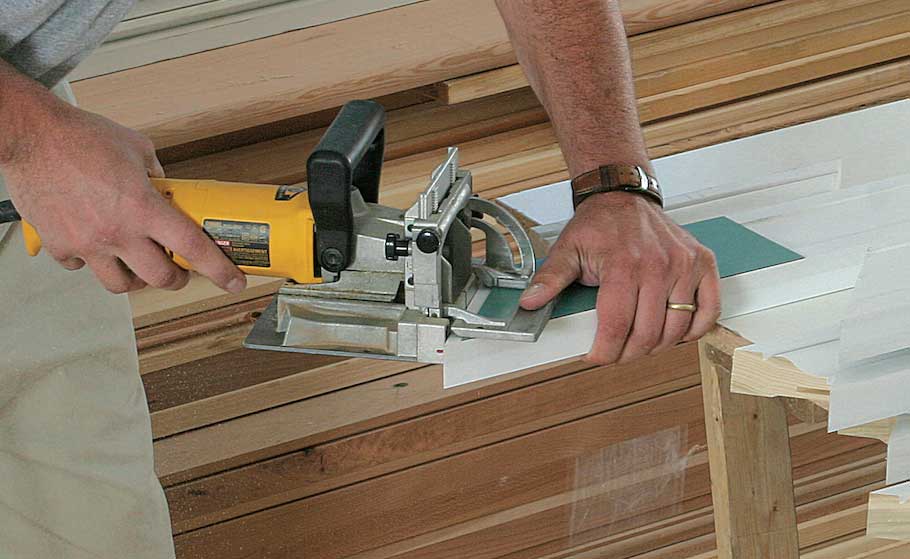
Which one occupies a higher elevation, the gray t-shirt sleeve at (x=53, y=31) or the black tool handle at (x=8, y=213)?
the gray t-shirt sleeve at (x=53, y=31)

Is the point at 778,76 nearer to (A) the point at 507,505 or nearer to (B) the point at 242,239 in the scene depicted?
(A) the point at 507,505

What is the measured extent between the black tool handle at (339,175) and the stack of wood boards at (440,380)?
2.39ft

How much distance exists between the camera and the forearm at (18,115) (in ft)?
3.91

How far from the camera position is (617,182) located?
1.36 meters

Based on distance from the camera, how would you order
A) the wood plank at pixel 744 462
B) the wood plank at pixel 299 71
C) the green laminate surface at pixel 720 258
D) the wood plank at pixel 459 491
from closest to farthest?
the green laminate surface at pixel 720 258, the wood plank at pixel 744 462, the wood plank at pixel 299 71, the wood plank at pixel 459 491

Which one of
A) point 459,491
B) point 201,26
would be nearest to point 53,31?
point 201,26

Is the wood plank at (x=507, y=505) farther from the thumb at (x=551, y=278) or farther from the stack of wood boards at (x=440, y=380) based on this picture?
the thumb at (x=551, y=278)

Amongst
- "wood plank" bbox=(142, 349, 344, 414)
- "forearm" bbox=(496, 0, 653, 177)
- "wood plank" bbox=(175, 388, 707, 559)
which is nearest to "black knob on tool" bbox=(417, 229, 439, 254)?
"forearm" bbox=(496, 0, 653, 177)

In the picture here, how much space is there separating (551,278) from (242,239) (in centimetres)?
33

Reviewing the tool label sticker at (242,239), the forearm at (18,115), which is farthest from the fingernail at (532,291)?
the forearm at (18,115)

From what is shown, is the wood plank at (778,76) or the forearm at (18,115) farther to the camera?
the wood plank at (778,76)

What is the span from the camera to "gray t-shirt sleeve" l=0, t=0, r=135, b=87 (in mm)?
1242

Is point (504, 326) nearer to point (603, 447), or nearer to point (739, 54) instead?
point (603, 447)

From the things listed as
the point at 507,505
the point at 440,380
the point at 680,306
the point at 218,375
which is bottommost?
the point at 507,505
